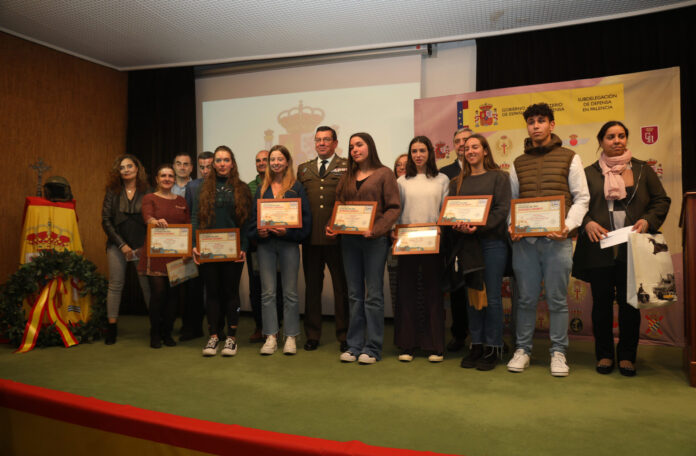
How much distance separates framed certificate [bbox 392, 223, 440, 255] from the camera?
3039 mm

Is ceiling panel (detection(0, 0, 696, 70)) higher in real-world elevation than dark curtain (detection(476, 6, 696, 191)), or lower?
higher

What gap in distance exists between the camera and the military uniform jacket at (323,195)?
347 centimetres

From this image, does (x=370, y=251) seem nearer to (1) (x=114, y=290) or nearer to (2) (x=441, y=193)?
(2) (x=441, y=193)

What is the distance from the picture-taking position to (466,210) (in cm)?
294

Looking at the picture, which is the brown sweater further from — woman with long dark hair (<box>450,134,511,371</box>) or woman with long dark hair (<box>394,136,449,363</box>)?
woman with long dark hair (<box>450,134,511,371</box>)

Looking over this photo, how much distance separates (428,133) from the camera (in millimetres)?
4660

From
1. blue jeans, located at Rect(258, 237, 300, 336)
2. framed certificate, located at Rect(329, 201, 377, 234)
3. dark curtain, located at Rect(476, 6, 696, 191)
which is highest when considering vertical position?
dark curtain, located at Rect(476, 6, 696, 191)

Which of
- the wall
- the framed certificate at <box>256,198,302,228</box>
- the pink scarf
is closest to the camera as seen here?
the pink scarf

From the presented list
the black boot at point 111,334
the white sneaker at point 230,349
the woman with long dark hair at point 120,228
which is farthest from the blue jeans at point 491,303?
the black boot at point 111,334

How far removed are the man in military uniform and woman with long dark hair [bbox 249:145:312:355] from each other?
0.10 metres

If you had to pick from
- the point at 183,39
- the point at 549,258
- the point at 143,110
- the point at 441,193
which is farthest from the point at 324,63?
the point at 549,258

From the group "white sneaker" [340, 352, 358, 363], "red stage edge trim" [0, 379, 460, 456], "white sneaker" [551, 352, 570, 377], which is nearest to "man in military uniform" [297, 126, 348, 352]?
"white sneaker" [340, 352, 358, 363]

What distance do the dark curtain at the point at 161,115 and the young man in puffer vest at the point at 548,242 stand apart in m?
4.05

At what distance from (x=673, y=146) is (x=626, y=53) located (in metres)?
1.01
